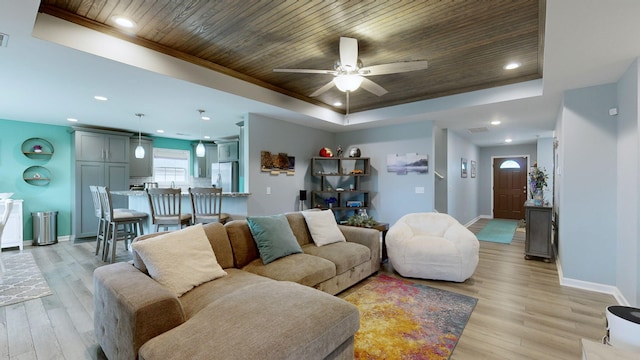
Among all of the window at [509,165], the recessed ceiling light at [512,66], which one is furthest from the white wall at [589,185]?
the window at [509,165]

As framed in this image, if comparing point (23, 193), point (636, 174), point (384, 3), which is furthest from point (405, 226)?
point (23, 193)

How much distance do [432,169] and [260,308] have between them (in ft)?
Answer: 14.5

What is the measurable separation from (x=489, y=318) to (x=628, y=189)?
1899 mm

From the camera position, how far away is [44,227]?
530 centimetres

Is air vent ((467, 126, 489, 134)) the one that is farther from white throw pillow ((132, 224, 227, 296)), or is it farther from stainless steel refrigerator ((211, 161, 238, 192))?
white throw pillow ((132, 224, 227, 296))

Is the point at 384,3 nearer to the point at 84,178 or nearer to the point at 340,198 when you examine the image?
the point at 340,198

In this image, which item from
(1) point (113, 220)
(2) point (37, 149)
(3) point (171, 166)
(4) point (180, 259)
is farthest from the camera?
(3) point (171, 166)

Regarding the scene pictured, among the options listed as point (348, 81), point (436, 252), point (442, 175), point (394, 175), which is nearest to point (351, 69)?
point (348, 81)

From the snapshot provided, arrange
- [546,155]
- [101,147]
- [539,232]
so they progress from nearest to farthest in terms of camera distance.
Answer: [539,232] → [101,147] → [546,155]

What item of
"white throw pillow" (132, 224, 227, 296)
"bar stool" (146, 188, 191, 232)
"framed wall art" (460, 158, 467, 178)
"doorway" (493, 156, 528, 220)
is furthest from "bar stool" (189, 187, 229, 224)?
"doorway" (493, 156, 528, 220)

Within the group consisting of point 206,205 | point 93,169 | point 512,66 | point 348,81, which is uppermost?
point 512,66

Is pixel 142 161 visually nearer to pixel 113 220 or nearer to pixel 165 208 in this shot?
pixel 113 220

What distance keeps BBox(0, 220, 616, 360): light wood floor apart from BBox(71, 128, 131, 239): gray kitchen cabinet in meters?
2.11

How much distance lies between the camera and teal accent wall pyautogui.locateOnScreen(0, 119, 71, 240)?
518 cm
